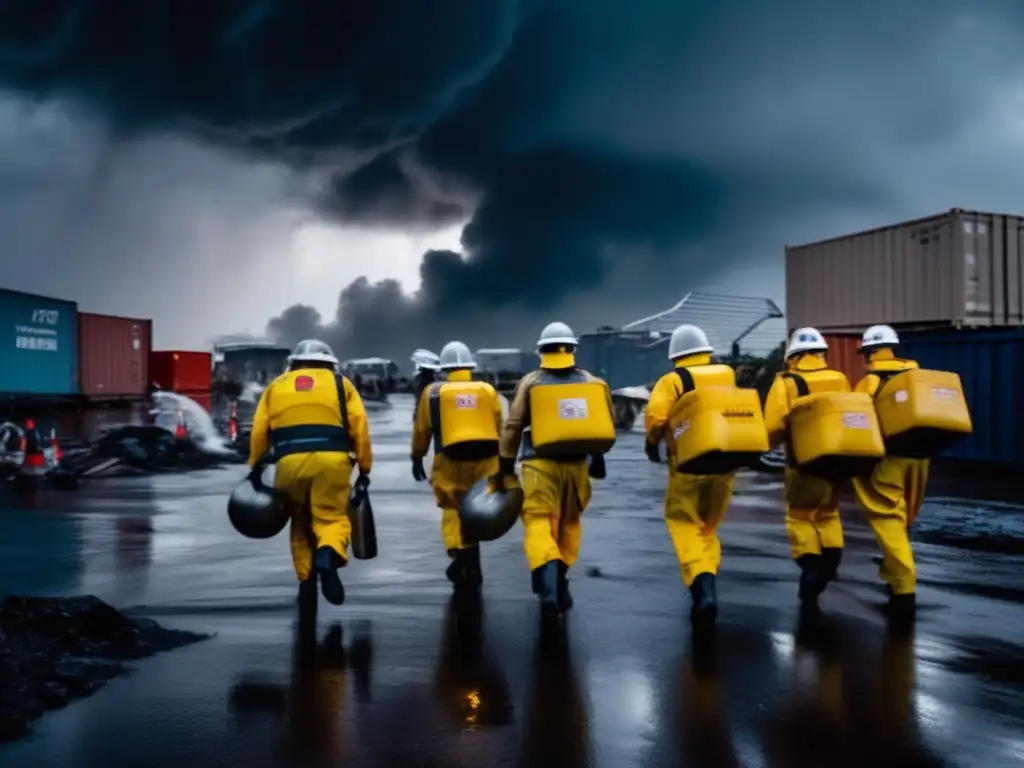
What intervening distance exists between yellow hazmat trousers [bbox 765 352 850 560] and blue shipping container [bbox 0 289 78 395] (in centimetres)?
2191

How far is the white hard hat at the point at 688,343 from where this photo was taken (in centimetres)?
620

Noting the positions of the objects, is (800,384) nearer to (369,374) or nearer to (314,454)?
(314,454)

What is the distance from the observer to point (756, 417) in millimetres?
5551

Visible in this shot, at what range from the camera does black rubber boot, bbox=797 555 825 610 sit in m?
6.27

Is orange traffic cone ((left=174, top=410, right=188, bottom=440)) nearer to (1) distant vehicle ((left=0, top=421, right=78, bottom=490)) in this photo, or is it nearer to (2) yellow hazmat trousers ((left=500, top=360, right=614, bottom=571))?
(1) distant vehicle ((left=0, top=421, right=78, bottom=490))

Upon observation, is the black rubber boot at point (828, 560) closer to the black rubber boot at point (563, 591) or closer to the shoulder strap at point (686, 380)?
the shoulder strap at point (686, 380)

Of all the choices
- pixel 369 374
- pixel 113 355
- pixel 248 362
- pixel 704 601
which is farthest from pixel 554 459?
pixel 369 374

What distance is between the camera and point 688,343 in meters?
6.24

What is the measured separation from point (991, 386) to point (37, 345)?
855 inches

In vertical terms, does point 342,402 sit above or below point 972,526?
above

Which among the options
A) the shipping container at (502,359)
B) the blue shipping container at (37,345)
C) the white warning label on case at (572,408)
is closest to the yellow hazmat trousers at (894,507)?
the white warning label on case at (572,408)

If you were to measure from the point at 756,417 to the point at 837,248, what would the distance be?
1720 cm

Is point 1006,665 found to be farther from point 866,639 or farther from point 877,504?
point 877,504

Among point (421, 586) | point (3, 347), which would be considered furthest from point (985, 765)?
point (3, 347)
